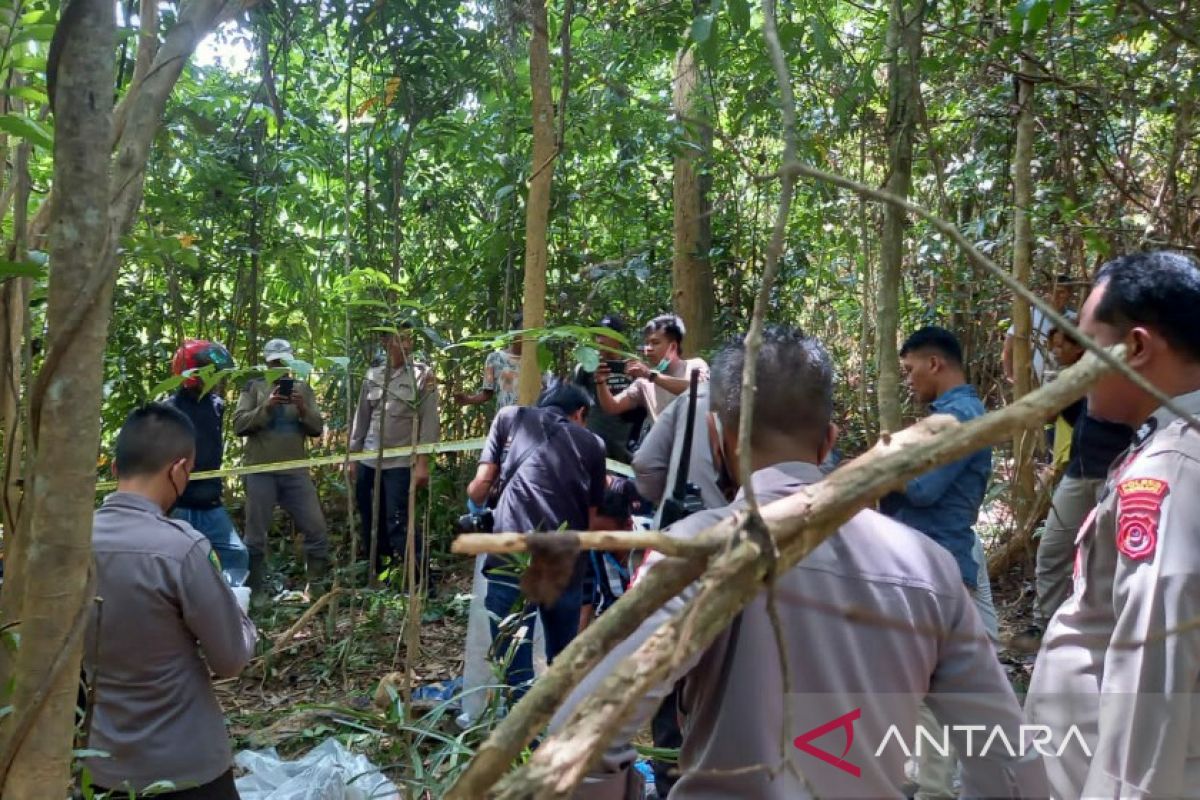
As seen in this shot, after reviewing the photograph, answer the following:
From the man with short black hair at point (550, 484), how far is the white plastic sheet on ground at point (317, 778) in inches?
31.3

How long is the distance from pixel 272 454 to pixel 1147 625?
5.12 m

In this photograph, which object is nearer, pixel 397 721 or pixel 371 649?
pixel 397 721

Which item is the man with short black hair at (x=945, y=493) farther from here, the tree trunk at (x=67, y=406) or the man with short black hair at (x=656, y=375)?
the tree trunk at (x=67, y=406)

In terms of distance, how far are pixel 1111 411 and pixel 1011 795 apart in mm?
699

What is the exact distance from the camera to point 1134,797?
4.40 feet

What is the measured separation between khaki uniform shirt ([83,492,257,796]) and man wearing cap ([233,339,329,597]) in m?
3.42

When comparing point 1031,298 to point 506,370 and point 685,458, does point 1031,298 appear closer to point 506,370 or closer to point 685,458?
point 685,458

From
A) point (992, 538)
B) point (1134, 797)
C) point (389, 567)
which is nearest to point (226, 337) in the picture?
point (389, 567)

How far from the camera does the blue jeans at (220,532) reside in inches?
196

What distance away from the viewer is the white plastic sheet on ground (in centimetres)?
278

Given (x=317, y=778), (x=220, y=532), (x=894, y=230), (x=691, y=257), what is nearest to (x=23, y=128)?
(x=317, y=778)

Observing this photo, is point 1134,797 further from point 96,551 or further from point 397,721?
point 96,551

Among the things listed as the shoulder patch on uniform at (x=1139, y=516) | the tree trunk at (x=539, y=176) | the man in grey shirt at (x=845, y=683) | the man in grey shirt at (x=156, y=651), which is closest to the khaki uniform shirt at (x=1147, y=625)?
the shoulder patch on uniform at (x=1139, y=516)

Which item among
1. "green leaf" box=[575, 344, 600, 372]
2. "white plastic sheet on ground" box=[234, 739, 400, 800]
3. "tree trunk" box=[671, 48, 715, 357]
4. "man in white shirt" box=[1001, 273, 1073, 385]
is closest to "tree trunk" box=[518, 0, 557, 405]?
"green leaf" box=[575, 344, 600, 372]
